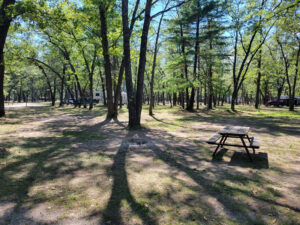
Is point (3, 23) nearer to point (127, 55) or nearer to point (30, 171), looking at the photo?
point (127, 55)

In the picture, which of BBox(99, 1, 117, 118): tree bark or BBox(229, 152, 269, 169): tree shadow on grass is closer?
BBox(229, 152, 269, 169): tree shadow on grass

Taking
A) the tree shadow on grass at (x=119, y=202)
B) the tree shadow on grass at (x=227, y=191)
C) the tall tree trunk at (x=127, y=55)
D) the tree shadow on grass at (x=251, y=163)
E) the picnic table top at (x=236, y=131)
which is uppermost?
the tall tree trunk at (x=127, y=55)

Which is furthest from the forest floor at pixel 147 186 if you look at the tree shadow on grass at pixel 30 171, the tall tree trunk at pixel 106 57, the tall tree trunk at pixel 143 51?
the tall tree trunk at pixel 106 57

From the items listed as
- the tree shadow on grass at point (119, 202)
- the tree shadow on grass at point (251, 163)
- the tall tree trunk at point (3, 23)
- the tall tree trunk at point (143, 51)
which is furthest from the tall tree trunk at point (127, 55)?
the tree shadow on grass at point (251, 163)

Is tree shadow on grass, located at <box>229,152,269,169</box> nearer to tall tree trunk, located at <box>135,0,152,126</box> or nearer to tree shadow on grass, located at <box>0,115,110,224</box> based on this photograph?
tree shadow on grass, located at <box>0,115,110,224</box>

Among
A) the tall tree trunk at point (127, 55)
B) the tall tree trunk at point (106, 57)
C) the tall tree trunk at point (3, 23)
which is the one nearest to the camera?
the tall tree trunk at point (3, 23)

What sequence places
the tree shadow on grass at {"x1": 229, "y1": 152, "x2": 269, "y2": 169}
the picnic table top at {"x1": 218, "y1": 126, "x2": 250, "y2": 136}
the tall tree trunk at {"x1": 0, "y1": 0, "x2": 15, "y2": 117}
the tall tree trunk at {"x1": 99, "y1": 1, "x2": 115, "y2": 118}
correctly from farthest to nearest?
the tall tree trunk at {"x1": 99, "y1": 1, "x2": 115, "y2": 118} < the tall tree trunk at {"x1": 0, "y1": 0, "x2": 15, "y2": 117} < the picnic table top at {"x1": 218, "y1": 126, "x2": 250, "y2": 136} < the tree shadow on grass at {"x1": 229, "y1": 152, "x2": 269, "y2": 169}

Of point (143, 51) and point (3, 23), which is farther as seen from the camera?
point (143, 51)

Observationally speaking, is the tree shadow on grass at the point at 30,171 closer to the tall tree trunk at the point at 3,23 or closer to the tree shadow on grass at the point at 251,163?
the tree shadow on grass at the point at 251,163

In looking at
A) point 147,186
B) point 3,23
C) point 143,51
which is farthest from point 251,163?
point 3,23

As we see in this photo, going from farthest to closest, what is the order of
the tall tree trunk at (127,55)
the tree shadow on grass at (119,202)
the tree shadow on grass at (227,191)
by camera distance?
the tall tree trunk at (127,55) → the tree shadow on grass at (227,191) → the tree shadow on grass at (119,202)

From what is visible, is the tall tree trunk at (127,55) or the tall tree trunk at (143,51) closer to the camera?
the tall tree trunk at (127,55)

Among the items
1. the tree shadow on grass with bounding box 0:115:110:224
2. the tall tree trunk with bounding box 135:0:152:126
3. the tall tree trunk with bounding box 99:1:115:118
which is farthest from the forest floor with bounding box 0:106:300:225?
the tall tree trunk with bounding box 99:1:115:118

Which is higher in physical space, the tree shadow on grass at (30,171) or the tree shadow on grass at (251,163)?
the tree shadow on grass at (251,163)
